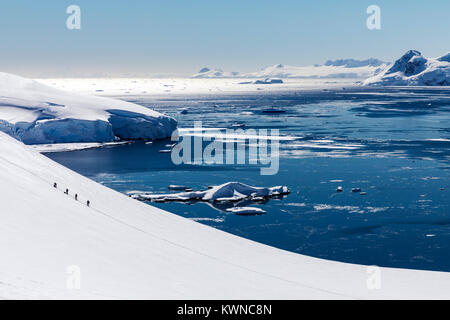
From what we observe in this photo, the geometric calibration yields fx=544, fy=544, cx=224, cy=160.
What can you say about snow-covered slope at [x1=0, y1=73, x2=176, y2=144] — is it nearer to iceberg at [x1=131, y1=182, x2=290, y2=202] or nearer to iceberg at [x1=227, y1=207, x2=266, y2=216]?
iceberg at [x1=131, y1=182, x2=290, y2=202]

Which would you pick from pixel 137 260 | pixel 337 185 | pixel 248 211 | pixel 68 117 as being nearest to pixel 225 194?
pixel 248 211

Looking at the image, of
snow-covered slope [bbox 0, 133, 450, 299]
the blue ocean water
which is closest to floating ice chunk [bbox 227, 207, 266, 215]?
the blue ocean water

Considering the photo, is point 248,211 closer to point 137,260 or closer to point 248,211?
point 248,211

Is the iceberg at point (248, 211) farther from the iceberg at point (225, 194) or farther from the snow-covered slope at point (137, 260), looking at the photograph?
the snow-covered slope at point (137, 260)

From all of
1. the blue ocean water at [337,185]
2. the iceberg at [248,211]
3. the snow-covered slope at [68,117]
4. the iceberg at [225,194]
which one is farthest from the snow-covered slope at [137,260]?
the snow-covered slope at [68,117]

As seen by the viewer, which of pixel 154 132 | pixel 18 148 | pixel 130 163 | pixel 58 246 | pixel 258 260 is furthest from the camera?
pixel 154 132
